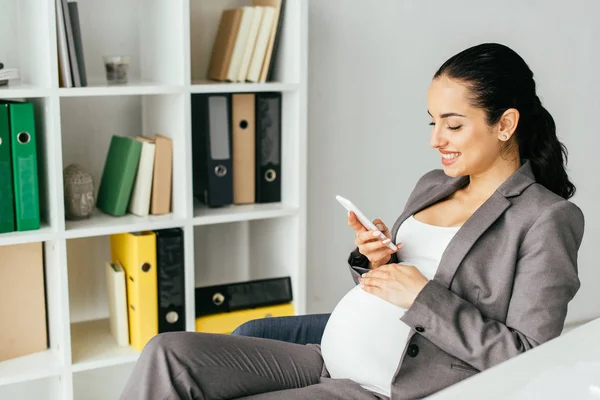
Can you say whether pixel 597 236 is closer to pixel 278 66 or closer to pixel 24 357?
pixel 278 66

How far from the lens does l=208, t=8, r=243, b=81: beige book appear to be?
7.72 feet

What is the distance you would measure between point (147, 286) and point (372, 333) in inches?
35.2

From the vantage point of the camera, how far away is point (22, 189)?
211 cm

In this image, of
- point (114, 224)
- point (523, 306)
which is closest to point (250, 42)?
point (114, 224)

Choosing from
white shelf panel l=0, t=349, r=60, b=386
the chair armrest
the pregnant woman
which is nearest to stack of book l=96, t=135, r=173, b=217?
white shelf panel l=0, t=349, r=60, b=386

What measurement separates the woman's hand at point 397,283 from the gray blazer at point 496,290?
28 mm

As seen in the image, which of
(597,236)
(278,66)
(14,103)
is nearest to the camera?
(14,103)

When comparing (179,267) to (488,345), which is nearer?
(488,345)

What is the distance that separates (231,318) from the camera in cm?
246

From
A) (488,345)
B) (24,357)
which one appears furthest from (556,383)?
(24,357)

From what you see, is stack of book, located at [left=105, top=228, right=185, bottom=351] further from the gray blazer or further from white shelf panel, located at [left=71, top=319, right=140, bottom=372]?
the gray blazer

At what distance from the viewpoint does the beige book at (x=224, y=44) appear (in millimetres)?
2352

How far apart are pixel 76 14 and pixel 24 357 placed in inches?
38.5

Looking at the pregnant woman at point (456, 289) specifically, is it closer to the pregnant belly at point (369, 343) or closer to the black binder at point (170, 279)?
the pregnant belly at point (369, 343)
